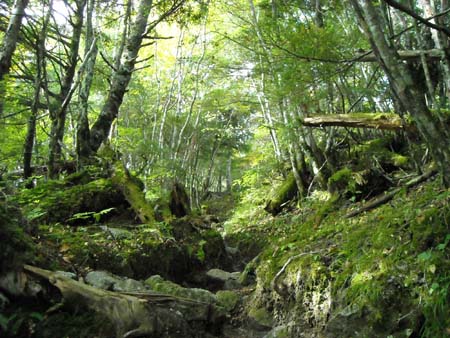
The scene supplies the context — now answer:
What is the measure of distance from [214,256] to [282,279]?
272 centimetres

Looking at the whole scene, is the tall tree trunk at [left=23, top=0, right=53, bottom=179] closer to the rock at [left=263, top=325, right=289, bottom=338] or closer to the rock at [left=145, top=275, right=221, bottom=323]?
the rock at [left=145, top=275, right=221, bottom=323]

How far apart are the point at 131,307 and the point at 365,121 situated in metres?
4.75

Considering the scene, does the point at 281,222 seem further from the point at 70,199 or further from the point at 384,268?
the point at 384,268

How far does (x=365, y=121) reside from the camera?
5.74 metres

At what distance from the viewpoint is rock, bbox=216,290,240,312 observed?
15.8 feet

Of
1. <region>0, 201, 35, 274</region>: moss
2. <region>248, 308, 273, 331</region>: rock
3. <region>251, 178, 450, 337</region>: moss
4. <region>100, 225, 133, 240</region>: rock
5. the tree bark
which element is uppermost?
the tree bark

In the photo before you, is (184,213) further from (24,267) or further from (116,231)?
(24,267)

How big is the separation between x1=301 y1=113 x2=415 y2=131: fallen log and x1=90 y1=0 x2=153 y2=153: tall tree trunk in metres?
4.52

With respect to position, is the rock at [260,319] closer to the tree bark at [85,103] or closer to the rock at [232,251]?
the rock at [232,251]

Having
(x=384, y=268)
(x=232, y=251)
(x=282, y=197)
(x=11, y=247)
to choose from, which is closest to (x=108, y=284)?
(x=11, y=247)

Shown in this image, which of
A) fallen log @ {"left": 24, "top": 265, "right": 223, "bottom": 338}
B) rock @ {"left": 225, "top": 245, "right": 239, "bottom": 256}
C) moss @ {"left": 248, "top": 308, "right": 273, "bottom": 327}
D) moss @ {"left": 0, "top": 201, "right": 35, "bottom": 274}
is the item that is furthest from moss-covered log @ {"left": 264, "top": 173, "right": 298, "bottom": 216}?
moss @ {"left": 0, "top": 201, "right": 35, "bottom": 274}

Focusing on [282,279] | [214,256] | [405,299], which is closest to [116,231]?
[214,256]

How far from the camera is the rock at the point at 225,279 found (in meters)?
5.80

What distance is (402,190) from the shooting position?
16.1ft
